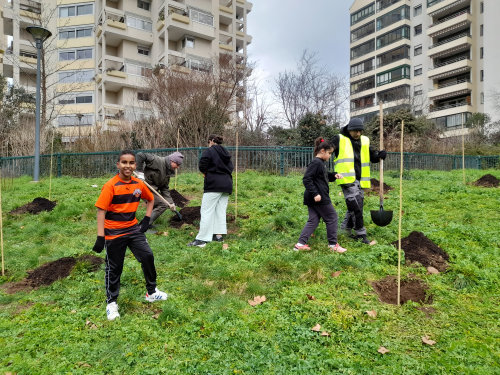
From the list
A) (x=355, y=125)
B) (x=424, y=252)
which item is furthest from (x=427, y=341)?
(x=355, y=125)

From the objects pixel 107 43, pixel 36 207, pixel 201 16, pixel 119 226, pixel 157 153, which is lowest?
pixel 36 207

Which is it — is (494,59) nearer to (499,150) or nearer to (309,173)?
(499,150)

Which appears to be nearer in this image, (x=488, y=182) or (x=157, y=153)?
(x=488, y=182)

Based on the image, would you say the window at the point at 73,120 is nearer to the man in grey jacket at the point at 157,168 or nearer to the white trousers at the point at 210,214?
the man in grey jacket at the point at 157,168


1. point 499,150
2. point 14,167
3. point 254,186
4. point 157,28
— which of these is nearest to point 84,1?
point 157,28

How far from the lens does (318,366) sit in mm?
2789

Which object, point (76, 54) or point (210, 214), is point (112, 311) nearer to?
point (210, 214)

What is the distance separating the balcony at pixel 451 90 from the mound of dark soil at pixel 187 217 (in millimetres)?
43622

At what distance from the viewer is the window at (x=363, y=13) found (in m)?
53.7

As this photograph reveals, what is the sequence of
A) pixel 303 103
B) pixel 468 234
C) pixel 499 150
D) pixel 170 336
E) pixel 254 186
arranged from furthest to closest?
1. pixel 303 103
2. pixel 499 150
3. pixel 254 186
4. pixel 468 234
5. pixel 170 336

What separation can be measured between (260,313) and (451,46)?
1914 inches

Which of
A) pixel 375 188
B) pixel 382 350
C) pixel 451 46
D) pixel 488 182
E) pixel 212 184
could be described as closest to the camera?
pixel 382 350

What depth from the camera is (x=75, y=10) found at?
126 ft

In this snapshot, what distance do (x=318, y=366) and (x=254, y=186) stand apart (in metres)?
8.57
